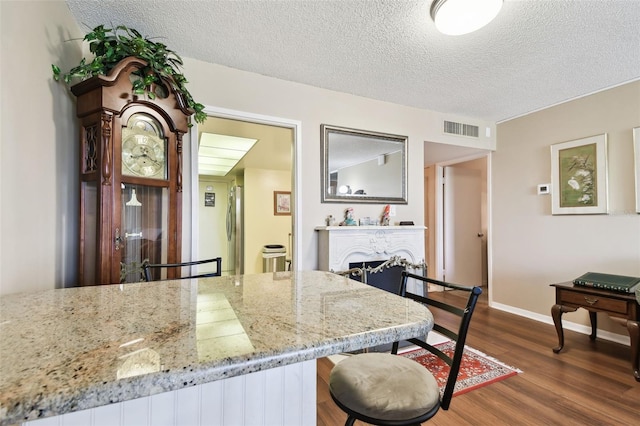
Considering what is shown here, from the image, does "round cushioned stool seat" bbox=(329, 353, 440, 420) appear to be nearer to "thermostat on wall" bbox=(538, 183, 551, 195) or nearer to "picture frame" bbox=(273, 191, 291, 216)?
"thermostat on wall" bbox=(538, 183, 551, 195)

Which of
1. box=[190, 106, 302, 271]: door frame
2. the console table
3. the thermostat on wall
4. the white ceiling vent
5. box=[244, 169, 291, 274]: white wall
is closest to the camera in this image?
the console table

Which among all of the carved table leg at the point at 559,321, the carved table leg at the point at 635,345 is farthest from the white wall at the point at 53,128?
the carved table leg at the point at 635,345

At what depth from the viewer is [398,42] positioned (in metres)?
2.16

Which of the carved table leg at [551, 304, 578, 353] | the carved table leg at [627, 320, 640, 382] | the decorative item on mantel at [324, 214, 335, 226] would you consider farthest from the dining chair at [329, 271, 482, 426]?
the carved table leg at [551, 304, 578, 353]

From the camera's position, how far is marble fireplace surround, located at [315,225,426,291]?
9.10 feet

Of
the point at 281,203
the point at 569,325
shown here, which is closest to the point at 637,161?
the point at 569,325

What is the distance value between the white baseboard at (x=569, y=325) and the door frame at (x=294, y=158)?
2.87 m

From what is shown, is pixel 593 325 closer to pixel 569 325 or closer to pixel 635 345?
pixel 569 325

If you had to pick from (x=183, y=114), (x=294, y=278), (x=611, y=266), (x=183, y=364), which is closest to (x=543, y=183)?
(x=611, y=266)

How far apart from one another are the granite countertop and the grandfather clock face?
41.5 inches

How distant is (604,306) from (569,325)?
0.99 m

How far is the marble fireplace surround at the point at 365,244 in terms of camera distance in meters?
2.77

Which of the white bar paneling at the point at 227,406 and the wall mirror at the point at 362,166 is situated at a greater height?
the wall mirror at the point at 362,166

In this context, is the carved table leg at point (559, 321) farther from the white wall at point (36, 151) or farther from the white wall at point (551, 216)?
the white wall at point (36, 151)
